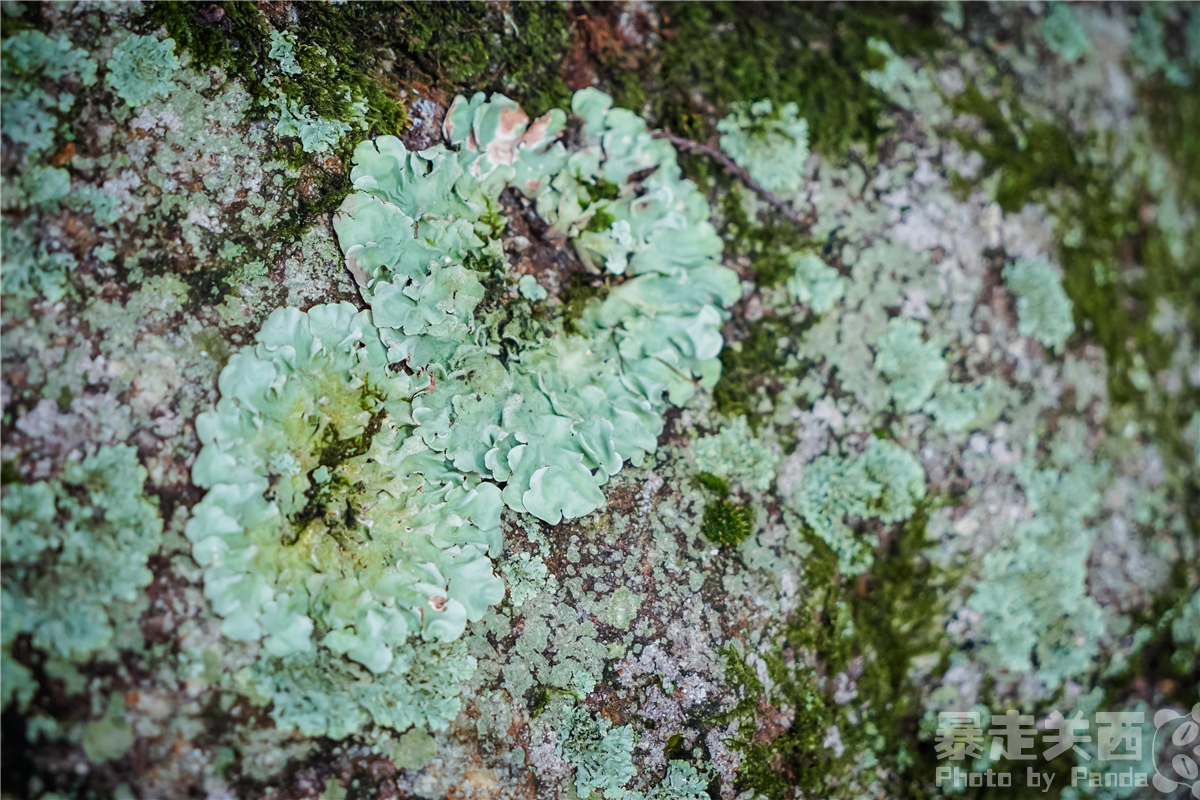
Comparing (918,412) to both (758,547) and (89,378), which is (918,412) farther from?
(89,378)

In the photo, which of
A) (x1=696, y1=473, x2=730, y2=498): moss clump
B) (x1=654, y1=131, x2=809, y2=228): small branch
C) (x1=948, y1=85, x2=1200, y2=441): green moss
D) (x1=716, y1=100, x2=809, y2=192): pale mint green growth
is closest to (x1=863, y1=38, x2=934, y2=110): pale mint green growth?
(x1=948, y1=85, x2=1200, y2=441): green moss

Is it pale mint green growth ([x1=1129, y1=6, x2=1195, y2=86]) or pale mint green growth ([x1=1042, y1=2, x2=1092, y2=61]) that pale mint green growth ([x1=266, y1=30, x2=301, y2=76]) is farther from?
pale mint green growth ([x1=1129, y1=6, x2=1195, y2=86])

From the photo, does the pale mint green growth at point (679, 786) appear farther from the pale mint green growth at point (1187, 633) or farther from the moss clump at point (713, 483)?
the pale mint green growth at point (1187, 633)

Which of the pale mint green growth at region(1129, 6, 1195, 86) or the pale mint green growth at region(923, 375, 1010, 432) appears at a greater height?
the pale mint green growth at region(1129, 6, 1195, 86)

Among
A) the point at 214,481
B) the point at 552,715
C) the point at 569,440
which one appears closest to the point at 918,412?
the point at 569,440

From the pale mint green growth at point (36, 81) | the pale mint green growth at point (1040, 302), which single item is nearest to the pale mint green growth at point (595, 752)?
the pale mint green growth at point (36, 81)
